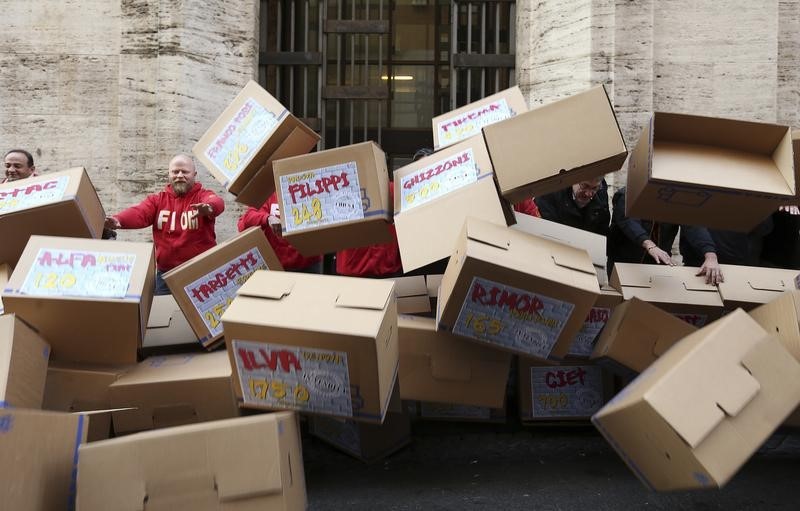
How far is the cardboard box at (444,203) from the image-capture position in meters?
2.86

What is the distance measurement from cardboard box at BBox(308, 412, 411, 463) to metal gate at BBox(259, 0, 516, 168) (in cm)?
314

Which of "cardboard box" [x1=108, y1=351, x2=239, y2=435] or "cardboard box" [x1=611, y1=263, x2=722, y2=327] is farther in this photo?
"cardboard box" [x1=611, y1=263, x2=722, y2=327]

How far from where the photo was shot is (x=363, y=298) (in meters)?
2.35

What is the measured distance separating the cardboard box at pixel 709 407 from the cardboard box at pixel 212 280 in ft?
5.44

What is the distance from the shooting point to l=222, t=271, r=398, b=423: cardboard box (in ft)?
7.23

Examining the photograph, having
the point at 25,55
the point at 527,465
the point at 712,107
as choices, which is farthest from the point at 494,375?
the point at 25,55

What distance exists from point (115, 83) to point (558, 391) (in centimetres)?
428

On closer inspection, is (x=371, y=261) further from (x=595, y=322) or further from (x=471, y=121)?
(x=595, y=322)

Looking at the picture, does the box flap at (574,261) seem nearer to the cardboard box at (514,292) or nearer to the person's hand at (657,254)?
the cardboard box at (514,292)

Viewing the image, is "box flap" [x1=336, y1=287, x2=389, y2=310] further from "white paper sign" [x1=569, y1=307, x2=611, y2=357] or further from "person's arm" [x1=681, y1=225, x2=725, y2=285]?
"person's arm" [x1=681, y1=225, x2=725, y2=285]

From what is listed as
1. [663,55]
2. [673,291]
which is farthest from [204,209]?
[663,55]

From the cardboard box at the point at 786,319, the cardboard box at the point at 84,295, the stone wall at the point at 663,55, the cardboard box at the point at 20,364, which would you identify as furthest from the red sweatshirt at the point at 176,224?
the stone wall at the point at 663,55

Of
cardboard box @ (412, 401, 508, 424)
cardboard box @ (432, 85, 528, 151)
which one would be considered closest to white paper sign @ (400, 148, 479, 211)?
cardboard box @ (432, 85, 528, 151)

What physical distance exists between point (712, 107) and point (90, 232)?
4.59 m
